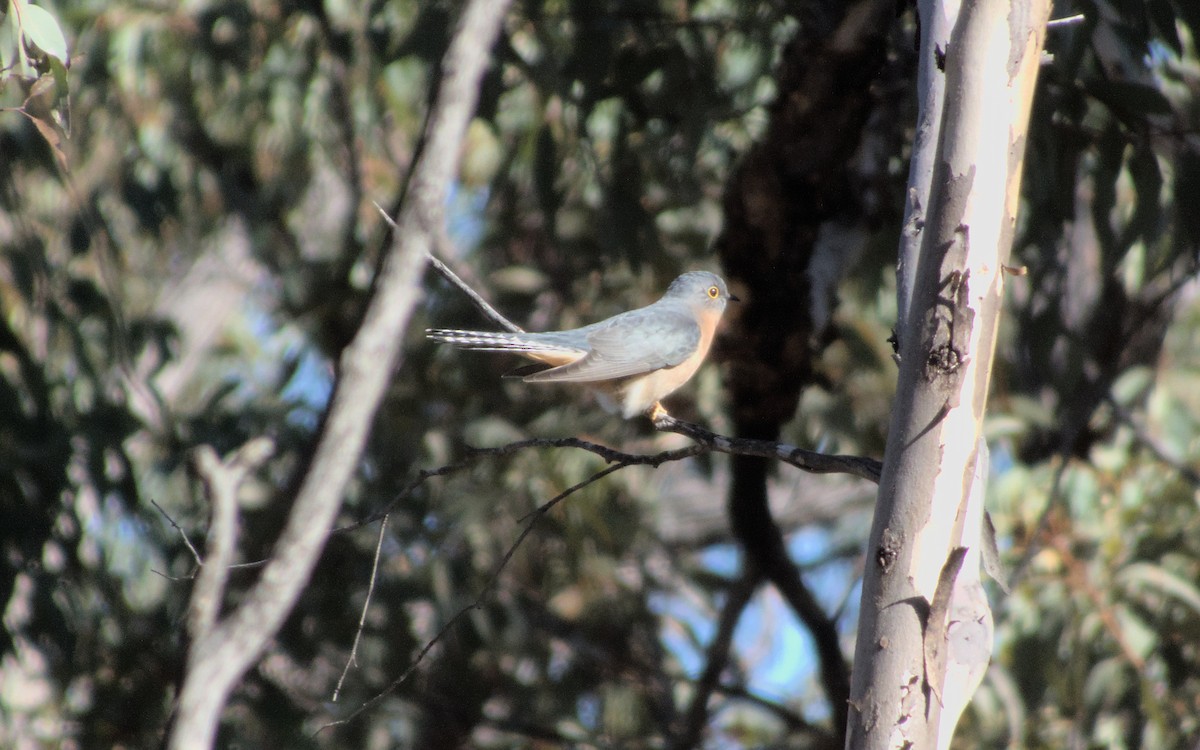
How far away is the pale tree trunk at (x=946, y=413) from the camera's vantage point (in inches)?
79.6

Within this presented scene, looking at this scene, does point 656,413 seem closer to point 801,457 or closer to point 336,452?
point 801,457

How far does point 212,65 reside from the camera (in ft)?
18.9

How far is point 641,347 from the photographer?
4.46 m

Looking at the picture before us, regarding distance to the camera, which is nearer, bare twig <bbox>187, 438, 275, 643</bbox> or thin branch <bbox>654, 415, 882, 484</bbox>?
bare twig <bbox>187, 438, 275, 643</bbox>

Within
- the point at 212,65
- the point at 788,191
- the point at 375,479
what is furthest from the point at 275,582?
the point at 212,65

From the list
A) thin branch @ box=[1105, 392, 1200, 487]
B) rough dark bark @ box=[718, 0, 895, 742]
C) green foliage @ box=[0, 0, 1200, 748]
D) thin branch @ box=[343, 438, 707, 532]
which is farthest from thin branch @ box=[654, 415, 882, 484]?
thin branch @ box=[1105, 392, 1200, 487]

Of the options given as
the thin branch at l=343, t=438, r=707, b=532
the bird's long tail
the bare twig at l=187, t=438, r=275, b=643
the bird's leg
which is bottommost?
the bare twig at l=187, t=438, r=275, b=643

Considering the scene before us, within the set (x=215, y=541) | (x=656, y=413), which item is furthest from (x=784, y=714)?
(x=215, y=541)

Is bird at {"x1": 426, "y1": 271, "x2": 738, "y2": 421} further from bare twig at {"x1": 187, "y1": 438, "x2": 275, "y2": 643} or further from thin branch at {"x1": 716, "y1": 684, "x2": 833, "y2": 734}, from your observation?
bare twig at {"x1": 187, "y1": 438, "x2": 275, "y2": 643}

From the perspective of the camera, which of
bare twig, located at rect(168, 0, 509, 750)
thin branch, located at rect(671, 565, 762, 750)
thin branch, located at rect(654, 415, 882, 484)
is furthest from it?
thin branch, located at rect(671, 565, 762, 750)

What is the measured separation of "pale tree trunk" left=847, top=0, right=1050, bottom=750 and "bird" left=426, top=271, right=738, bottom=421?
1866 mm

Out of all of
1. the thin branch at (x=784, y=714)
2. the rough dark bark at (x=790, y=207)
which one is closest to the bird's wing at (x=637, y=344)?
the rough dark bark at (x=790, y=207)

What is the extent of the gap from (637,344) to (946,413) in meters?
2.46

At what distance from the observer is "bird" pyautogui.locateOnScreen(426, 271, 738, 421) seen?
4.12 meters
